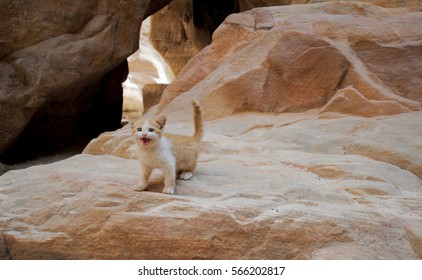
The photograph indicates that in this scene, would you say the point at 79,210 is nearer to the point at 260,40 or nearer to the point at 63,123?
the point at 260,40

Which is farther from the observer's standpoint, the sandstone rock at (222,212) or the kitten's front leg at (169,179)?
the kitten's front leg at (169,179)

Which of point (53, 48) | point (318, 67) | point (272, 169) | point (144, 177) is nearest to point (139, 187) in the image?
point (144, 177)

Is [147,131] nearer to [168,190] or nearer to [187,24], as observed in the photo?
[168,190]

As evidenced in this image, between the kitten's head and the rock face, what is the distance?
0.37m

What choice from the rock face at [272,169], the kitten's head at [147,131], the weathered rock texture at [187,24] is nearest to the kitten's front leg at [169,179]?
the rock face at [272,169]

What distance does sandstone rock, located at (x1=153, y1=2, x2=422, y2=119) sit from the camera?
6.97 metres

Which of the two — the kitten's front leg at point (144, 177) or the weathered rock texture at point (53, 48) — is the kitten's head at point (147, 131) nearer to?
the kitten's front leg at point (144, 177)

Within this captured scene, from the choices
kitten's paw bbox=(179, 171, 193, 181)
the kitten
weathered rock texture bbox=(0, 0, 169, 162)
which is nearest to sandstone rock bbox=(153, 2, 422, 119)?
weathered rock texture bbox=(0, 0, 169, 162)

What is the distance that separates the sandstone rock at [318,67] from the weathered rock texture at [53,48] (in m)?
2.54

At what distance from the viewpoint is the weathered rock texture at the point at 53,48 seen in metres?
8.99

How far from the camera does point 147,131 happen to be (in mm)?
3635

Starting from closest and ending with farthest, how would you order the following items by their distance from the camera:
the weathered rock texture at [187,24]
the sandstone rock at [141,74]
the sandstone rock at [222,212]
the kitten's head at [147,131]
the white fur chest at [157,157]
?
the sandstone rock at [222,212] → the kitten's head at [147,131] → the white fur chest at [157,157] → the weathered rock texture at [187,24] → the sandstone rock at [141,74]

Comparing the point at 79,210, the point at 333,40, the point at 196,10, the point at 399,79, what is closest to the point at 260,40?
the point at 333,40

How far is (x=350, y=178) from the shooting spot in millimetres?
4340
